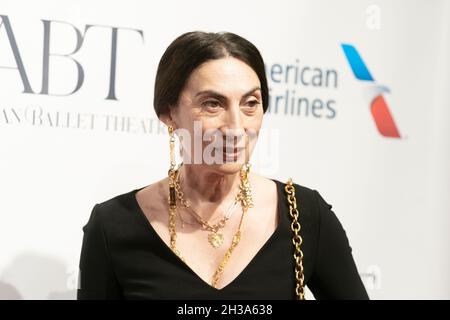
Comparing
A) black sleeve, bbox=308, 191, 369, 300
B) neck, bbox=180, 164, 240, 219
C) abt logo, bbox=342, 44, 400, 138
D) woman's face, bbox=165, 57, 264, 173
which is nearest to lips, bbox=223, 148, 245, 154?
woman's face, bbox=165, 57, 264, 173

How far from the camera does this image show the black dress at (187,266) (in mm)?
1117

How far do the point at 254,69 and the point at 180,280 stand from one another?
0.38 m

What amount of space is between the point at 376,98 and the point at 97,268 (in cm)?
84

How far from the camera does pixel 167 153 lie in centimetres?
150

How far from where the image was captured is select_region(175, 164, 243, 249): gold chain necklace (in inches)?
46.1

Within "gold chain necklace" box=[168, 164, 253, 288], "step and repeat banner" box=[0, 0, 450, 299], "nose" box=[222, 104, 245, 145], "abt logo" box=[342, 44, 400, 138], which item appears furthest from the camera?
"abt logo" box=[342, 44, 400, 138]

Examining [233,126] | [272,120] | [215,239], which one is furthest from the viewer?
[272,120]

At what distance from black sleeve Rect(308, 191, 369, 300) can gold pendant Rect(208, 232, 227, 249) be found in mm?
176

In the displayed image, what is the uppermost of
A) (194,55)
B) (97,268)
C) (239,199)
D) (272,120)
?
(194,55)

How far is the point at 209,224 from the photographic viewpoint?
118 cm

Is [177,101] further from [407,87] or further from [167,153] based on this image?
[407,87]

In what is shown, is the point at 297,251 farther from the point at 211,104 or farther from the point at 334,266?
the point at 211,104

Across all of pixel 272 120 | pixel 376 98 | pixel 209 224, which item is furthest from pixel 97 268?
pixel 376 98

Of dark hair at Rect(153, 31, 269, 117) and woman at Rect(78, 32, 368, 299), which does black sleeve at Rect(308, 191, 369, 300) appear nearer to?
woman at Rect(78, 32, 368, 299)
